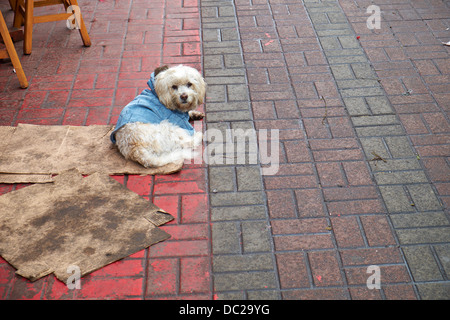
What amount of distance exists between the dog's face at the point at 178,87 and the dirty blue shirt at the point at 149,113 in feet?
0.26

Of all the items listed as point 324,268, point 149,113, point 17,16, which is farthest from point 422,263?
point 17,16

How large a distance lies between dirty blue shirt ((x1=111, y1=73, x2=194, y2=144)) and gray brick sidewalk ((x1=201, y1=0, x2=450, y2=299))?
1.22 feet

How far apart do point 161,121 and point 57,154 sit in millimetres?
1010

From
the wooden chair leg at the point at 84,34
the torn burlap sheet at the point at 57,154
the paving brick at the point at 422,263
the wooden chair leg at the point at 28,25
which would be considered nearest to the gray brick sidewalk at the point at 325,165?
the paving brick at the point at 422,263

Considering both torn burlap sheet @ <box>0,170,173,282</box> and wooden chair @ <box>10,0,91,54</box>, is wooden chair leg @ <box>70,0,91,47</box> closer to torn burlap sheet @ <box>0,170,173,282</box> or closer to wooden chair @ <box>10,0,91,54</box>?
wooden chair @ <box>10,0,91,54</box>

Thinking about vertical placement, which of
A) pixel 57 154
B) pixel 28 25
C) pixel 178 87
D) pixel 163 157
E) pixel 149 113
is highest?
pixel 178 87

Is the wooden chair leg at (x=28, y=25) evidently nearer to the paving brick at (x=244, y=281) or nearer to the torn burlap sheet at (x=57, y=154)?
the torn burlap sheet at (x=57, y=154)

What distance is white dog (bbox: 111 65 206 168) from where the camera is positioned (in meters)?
3.83

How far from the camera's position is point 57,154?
407cm

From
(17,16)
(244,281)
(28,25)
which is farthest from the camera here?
(17,16)

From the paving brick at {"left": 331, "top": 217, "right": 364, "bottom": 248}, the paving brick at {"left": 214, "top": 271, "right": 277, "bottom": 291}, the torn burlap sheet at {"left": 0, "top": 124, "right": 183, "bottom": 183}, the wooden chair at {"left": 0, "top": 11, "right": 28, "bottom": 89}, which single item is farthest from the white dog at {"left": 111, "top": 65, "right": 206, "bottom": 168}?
the wooden chair at {"left": 0, "top": 11, "right": 28, "bottom": 89}

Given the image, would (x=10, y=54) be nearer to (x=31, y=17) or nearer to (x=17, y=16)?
(x=31, y=17)

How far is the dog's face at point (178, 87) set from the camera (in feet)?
12.6

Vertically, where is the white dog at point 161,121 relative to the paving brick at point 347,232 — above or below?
above
